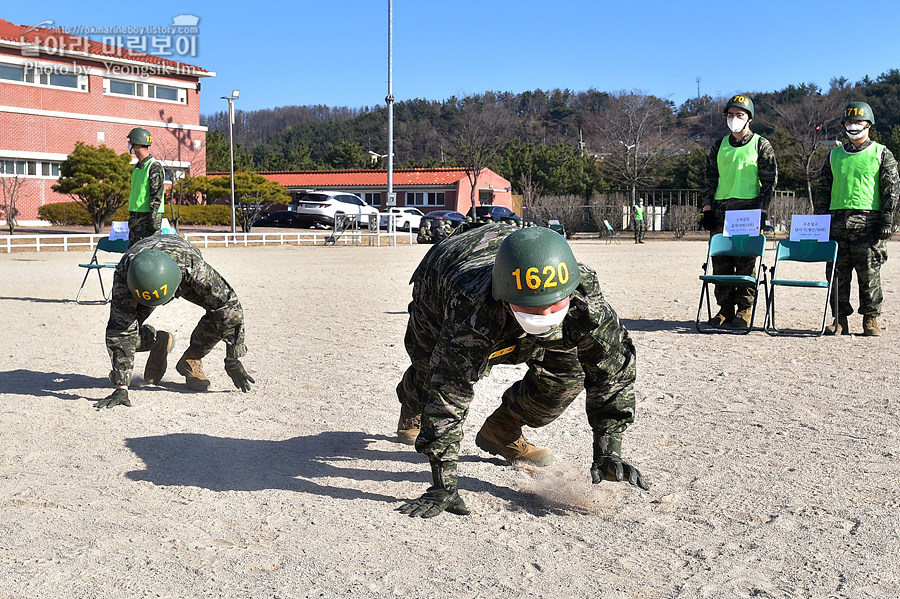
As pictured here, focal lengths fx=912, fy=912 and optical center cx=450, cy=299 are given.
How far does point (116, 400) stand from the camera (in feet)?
21.2

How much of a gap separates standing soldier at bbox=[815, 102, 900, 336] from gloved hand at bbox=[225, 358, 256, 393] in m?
6.65

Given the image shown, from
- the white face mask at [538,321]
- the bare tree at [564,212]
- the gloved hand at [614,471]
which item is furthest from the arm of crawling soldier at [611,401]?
the bare tree at [564,212]

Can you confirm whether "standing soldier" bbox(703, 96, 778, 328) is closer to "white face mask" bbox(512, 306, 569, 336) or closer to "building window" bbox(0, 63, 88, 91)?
"white face mask" bbox(512, 306, 569, 336)

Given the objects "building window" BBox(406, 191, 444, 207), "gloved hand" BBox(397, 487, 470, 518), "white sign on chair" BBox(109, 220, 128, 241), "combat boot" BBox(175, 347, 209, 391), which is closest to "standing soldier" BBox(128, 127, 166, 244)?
"white sign on chair" BBox(109, 220, 128, 241)

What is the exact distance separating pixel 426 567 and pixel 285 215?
45.6 meters

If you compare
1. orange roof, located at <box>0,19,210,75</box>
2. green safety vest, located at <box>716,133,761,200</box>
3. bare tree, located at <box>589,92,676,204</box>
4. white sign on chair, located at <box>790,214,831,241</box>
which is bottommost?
white sign on chair, located at <box>790,214,831,241</box>

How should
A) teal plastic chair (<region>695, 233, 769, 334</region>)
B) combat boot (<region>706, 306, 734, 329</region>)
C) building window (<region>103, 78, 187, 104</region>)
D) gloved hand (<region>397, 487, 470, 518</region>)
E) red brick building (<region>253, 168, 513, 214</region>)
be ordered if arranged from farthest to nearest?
red brick building (<region>253, 168, 513, 214</region>), building window (<region>103, 78, 187, 104</region>), combat boot (<region>706, 306, 734, 329</region>), teal plastic chair (<region>695, 233, 769, 334</region>), gloved hand (<region>397, 487, 470, 518</region>)

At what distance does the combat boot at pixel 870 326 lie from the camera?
393 inches

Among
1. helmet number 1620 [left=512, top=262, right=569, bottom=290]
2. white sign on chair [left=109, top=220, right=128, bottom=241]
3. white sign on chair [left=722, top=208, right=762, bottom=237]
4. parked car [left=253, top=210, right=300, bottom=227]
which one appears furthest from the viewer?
parked car [left=253, top=210, right=300, bottom=227]

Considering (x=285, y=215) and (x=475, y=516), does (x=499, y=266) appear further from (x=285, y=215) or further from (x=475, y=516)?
(x=285, y=215)

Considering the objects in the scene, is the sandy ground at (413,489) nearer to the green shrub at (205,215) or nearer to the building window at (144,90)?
the green shrub at (205,215)

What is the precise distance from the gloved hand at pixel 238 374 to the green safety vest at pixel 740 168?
6.43 metres

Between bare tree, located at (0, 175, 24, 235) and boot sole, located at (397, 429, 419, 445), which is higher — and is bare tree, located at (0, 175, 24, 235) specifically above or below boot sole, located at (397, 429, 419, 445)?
above

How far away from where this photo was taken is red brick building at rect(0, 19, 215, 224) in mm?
42219
